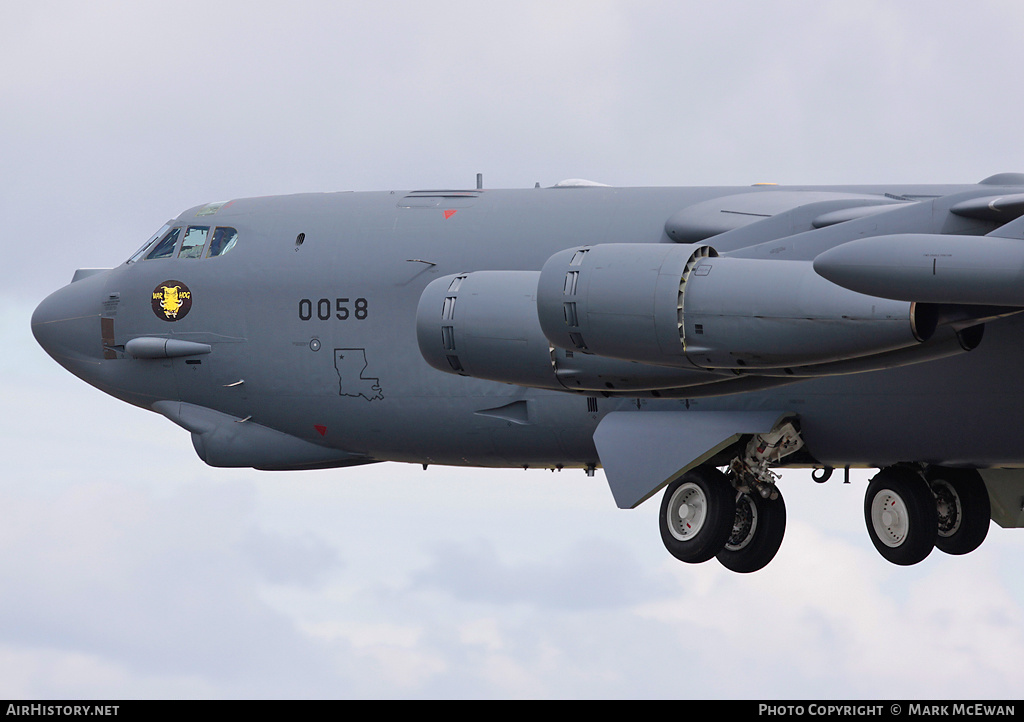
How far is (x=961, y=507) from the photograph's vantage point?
1673 cm

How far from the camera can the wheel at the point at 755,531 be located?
1545 cm

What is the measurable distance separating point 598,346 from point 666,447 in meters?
3.47

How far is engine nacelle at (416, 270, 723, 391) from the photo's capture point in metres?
12.5

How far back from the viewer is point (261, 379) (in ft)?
54.1

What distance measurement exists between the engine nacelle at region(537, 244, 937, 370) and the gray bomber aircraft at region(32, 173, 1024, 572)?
0.06 ft

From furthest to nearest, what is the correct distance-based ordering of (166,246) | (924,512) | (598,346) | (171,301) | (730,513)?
1. (166,246)
2. (171,301)
3. (924,512)
4. (730,513)
5. (598,346)

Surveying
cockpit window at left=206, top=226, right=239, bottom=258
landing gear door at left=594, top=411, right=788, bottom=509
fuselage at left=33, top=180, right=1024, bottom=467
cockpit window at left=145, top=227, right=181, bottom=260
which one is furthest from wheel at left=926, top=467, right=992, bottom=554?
cockpit window at left=145, top=227, right=181, bottom=260

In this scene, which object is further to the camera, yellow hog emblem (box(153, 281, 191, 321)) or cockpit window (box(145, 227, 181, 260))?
cockpit window (box(145, 227, 181, 260))

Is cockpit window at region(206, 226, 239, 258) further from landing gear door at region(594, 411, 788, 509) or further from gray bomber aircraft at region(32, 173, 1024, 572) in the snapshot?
landing gear door at region(594, 411, 788, 509)

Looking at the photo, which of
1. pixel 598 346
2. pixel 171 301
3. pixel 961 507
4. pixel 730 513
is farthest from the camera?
pixel 171 301

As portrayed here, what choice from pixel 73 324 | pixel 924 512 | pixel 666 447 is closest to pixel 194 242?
pixel 73 324

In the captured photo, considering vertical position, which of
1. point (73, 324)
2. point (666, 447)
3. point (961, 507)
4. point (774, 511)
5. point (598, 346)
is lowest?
point (961, 507)

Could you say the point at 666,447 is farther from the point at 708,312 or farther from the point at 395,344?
the point at 708,312

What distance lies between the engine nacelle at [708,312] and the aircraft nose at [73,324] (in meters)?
7.82
